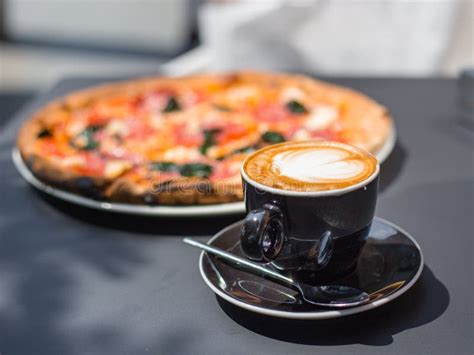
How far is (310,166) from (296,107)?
0.69 m

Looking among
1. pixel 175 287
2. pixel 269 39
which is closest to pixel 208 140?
pixel 175 287

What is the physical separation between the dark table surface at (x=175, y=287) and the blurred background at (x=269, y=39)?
1189 millimetres

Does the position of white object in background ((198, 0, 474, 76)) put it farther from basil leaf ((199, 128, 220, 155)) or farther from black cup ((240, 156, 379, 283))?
black cup ((240, 156, 379, 283))

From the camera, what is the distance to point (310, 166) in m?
0.77

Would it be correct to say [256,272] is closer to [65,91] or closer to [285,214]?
[285,214]

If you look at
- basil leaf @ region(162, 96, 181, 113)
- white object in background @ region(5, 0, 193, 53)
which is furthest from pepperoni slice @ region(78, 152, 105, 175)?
white object in background @ region(5, 0, 193, 53)

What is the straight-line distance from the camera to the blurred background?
92.3 inches

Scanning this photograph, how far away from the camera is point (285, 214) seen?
2.35ft

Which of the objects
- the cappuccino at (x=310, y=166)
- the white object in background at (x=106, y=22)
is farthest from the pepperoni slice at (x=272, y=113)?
the white object in background at (x=106, y=22)

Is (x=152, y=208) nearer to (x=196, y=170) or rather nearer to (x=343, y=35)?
(x=196, y=170)

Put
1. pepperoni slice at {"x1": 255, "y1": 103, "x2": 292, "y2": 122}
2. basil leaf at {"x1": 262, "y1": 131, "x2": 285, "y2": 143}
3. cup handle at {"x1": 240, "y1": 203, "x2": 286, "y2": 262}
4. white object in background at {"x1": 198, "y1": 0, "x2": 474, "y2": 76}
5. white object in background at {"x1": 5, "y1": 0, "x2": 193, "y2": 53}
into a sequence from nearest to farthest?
cup handle at {"x1": 240, "y1": 203, "x2": 286, "y2": 262}, basil leaf at {"x1": 262, "y1": 131, "x2": 285, "y2": 143}, pepperoni slice at {"x1": 255, "y1": 103, "x2": 292, "y2": 122}, white object in background at {"x1": 198, "y1": 0, "x2": 474, "y2": 76}, white object in background at {"x1": 5, "y1": 0, "x2": 193, "y2": 53}

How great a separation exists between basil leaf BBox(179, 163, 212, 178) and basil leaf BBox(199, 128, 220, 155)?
12cm

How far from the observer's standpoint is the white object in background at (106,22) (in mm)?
2990

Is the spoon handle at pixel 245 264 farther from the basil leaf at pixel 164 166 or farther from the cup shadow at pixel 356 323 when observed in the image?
the basil leaf at pixel 164 166
